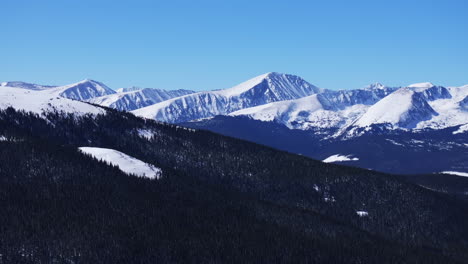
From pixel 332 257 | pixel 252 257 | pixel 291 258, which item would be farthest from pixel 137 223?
pixel 332 257

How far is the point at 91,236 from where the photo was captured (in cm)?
18238

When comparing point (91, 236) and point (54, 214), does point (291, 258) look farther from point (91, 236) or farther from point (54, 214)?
point (54, 214)

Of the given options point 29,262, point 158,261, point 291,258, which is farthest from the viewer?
point 291,258

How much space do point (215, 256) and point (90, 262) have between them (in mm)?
40297

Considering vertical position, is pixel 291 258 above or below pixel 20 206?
below

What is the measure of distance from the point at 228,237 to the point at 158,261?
99.9 feet

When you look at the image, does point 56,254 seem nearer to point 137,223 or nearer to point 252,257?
point 137,223

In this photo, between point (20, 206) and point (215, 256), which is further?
point (20, 206)

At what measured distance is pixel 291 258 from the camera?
188 metres

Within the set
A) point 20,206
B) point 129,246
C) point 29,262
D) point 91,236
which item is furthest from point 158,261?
point 20,206

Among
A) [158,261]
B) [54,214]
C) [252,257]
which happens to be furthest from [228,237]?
[54,214]

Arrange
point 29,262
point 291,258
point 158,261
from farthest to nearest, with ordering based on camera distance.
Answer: point 291,258 < point 158,261 < point 29,262

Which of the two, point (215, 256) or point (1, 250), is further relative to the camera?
point (215, 256)

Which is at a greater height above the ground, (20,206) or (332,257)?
(20,206)
